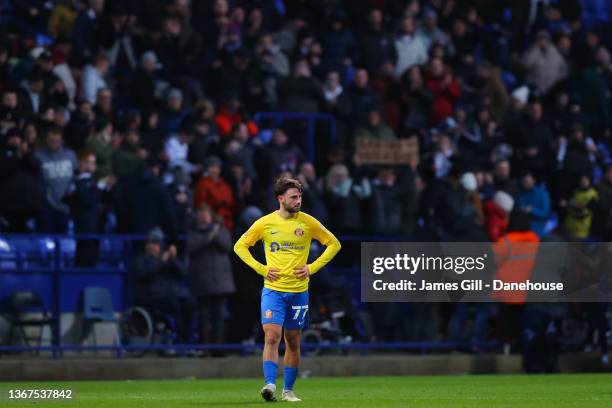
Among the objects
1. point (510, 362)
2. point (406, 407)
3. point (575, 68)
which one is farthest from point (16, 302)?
point (575, 68)

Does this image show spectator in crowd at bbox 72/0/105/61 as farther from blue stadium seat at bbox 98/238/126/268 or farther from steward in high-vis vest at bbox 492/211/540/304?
steward in high-vis vest at bbox 492/211/540/304

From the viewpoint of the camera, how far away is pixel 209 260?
24500 mm

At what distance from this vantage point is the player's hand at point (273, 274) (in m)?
16.6

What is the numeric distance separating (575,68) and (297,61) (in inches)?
266

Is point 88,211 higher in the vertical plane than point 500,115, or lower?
lower

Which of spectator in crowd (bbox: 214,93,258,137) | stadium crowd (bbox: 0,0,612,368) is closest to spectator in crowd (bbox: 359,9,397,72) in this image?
stadium crowd (bbox: 0,0,612,368)

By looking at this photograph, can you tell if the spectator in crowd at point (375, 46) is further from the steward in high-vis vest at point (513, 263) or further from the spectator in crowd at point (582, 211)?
the steward in high-vis vest at point (513, 263)

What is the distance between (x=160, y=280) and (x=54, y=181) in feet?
7.05

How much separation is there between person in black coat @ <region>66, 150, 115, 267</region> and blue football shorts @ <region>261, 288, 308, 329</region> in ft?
27.5

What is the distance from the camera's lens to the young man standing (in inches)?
651

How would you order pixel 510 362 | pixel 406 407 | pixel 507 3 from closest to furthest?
pixel 406 407, pixel 510 362, pixel 507 3

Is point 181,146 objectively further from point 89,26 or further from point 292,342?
point 292,342

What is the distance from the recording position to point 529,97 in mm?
32781

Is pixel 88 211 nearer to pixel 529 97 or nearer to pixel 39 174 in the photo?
pixel 39 174
